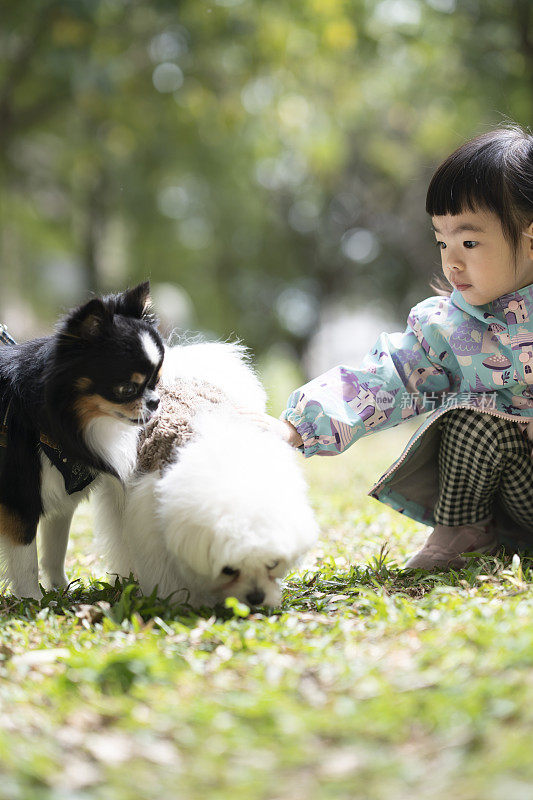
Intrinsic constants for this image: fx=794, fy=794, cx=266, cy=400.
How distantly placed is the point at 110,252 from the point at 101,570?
13172mm

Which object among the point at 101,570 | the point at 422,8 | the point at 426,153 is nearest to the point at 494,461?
the point at 101,570

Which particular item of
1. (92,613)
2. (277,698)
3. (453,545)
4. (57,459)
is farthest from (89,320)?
(453,545)

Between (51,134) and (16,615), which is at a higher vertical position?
(51,134)

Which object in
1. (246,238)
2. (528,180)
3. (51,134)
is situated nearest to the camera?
(528,180)

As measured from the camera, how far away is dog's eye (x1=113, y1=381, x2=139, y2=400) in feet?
8.02

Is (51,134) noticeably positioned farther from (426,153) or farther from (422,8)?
(426,153)

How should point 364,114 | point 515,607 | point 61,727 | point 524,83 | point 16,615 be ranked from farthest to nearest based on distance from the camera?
point 364,114, point 524,83, point 16,615, point 515,607, point 61,727

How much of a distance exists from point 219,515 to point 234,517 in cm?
4

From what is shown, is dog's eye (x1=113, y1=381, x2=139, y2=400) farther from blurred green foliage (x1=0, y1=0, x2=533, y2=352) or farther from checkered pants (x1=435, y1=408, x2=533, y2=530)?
blurred green foliage (x1=0, y1=0, x2=533, y2=352)

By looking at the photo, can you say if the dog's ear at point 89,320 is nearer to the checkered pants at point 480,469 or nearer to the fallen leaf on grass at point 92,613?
the fallen leaf on grass at point 92,613

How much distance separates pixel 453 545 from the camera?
304 centimetres

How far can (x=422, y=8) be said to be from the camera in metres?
9.83

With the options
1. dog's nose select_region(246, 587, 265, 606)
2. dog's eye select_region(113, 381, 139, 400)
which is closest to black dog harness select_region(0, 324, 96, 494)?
dog's eye select_region(113, 381, 139, 400)

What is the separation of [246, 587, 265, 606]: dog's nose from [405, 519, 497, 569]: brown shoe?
85cm
